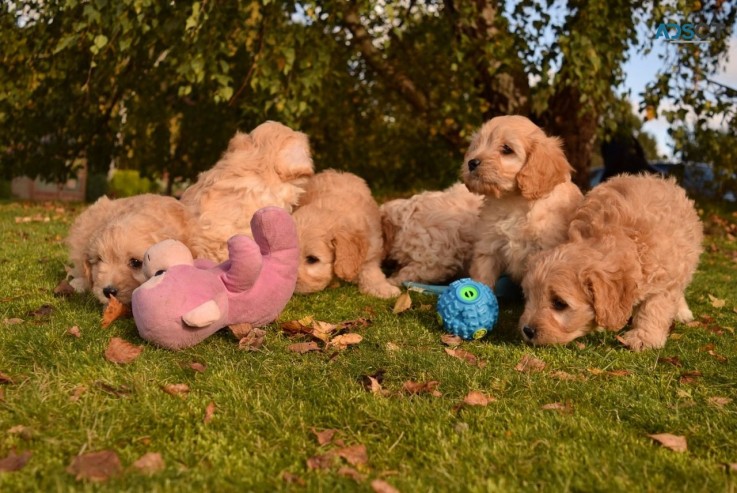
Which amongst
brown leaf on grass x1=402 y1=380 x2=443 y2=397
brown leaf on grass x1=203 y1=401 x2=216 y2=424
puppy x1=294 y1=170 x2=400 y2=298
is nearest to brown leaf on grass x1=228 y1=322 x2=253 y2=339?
brown leaf on grass x1=203 y1=401 x2=216 y2=424

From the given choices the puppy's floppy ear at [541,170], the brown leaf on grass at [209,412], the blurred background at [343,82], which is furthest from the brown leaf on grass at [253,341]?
the blurred background at [343,82]

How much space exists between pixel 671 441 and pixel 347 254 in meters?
3.38

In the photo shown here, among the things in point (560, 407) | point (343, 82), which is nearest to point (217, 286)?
point (560, 407)

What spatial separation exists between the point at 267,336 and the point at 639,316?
98.1 inches

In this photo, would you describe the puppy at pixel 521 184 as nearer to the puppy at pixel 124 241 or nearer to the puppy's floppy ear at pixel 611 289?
the puppy's floppy ear at pixel 611 289

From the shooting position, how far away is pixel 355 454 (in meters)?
2.70

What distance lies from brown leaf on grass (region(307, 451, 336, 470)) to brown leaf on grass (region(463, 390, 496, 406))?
0.87 m

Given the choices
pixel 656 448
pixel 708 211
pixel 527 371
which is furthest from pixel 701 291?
pixel 708 211

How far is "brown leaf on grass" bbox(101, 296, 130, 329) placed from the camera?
14.2 feet

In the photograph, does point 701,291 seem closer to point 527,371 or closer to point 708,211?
point 527,371

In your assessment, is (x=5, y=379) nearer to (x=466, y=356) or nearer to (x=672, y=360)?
(x=466, y=356)

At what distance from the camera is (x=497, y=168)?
5230 millimetres

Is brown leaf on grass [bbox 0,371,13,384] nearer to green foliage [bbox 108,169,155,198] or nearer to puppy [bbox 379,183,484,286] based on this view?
puppy [bbox 379,183,484,286]

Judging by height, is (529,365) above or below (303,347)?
above
